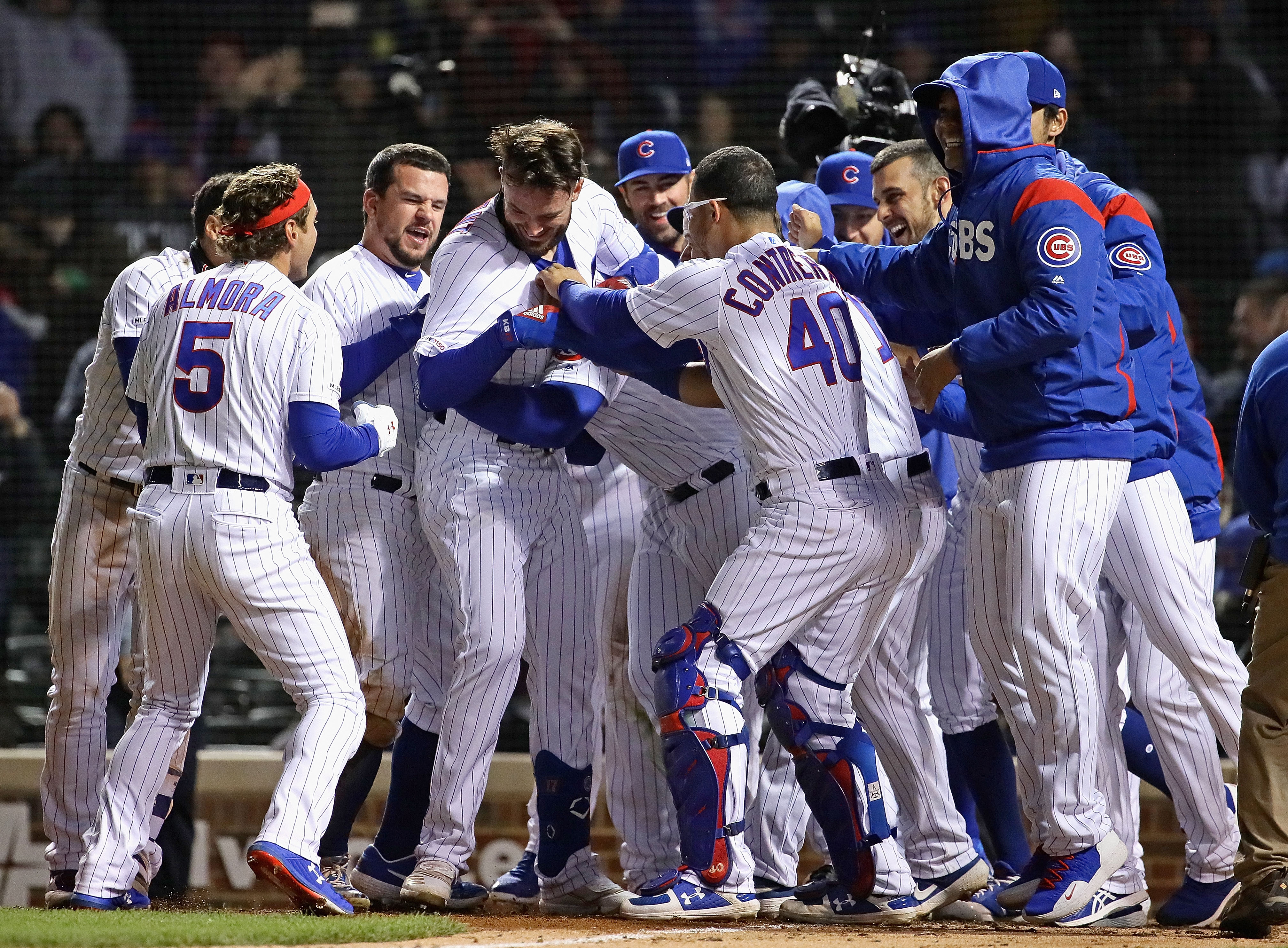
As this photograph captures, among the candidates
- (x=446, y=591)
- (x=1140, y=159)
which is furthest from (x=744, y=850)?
(x=1140, y=159)

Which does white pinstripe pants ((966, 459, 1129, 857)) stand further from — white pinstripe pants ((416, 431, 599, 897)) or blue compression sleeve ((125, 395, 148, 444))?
blue compression sleeve ((125, 395, 148, 444))

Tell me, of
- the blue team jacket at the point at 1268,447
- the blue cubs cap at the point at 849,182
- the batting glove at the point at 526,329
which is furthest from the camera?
the blue cubs cap at the point at 849,182

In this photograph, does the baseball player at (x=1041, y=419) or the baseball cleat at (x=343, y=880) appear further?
the baseball cleat at (x=343, y=880)

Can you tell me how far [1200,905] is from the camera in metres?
4.01

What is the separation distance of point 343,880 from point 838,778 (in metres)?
1.52

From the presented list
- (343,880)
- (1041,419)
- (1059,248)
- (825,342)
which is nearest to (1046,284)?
(1059,248)

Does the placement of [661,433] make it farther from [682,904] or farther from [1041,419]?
[682,904]

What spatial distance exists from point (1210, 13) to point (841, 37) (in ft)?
7.02

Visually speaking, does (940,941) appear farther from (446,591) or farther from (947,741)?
(446,591)

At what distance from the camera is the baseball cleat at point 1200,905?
3.99 m

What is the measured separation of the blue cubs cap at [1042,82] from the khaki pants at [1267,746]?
4.05 feet

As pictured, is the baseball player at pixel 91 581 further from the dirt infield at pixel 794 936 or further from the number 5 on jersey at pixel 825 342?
the number 5 on jersey at pixel 825 342

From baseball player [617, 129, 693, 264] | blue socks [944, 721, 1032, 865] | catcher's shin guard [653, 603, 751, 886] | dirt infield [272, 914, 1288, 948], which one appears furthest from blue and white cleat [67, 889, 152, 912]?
baseball player [617, 129, 693, 264]

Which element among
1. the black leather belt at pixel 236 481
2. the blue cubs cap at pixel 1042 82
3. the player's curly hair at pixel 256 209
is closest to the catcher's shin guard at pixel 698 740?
the black leather belt at pixel 236 481
